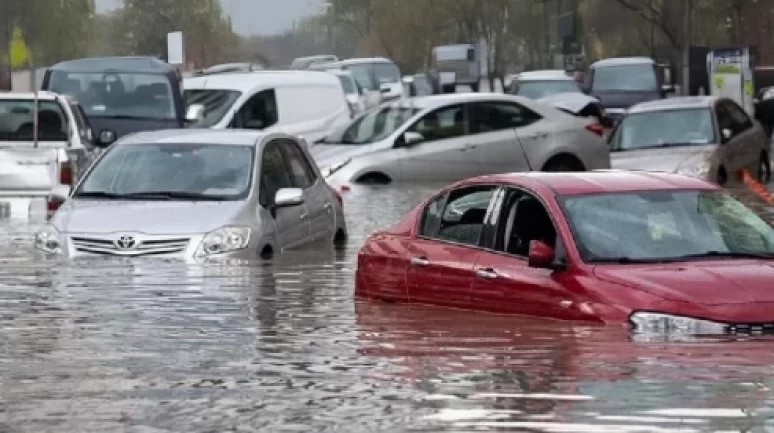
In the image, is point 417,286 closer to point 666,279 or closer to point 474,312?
point 474,312

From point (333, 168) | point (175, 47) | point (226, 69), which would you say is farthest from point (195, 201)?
point (226, 69)

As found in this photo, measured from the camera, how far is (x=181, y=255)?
50.5ft

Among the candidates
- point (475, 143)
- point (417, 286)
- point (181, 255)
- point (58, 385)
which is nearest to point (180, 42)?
point (475, 143)

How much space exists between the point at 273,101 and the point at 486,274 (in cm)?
2002

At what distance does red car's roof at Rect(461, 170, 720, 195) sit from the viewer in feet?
38.9

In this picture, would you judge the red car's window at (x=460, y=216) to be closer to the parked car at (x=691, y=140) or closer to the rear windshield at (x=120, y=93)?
the parked car at (x=691, y=140)

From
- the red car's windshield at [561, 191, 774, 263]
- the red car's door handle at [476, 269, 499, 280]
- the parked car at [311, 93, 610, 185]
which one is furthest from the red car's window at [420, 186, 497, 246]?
the parked car at [311, 93, 610, 185]

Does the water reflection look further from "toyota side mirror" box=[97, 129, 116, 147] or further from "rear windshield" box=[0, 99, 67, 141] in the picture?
"rear windshield" box=[0, 99, 67, 141]

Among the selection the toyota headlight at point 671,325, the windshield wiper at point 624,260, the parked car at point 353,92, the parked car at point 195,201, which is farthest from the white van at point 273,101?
the toyota headlight at point 671,325

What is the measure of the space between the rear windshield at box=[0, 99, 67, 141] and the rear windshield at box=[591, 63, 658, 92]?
84.0 ft

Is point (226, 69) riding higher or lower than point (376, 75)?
higher

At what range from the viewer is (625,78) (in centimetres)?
4878

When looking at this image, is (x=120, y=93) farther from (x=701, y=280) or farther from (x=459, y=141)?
(x=701, y=280)

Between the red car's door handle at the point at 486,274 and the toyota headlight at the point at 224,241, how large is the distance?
3.99 meters
